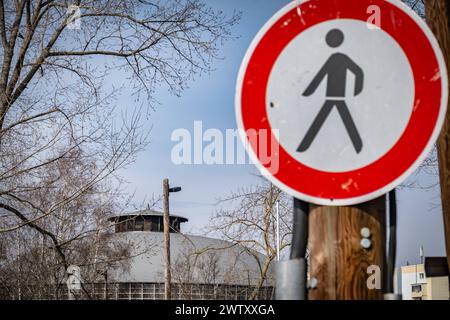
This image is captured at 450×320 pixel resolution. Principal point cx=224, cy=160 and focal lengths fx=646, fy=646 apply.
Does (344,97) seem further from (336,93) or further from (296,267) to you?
(296,267)

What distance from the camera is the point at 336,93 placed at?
148cm

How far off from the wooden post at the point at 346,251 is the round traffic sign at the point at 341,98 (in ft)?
0.14

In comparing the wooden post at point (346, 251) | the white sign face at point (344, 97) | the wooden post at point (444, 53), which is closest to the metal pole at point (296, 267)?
the wooden post at point (346, 251)

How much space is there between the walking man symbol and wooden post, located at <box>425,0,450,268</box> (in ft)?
4.66

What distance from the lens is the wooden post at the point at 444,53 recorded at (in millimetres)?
2762

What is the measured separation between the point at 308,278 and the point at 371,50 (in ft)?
1.82

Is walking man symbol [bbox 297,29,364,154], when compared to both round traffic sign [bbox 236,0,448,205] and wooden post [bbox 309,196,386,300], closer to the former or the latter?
round traffic sign [bbox 236,0,448,205]

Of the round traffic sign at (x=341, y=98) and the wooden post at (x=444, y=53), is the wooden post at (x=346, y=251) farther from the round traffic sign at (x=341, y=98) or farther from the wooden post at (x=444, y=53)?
the wooden post at (x=444, y=53)

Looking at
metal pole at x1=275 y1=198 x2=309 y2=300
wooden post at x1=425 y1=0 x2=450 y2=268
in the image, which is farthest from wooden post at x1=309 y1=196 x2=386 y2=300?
wooden post at x1=425 y1=0 x2=450 y2=268

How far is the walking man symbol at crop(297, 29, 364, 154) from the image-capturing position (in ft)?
4.85

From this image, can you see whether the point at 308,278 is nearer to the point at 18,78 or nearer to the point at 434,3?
the point at 434,3

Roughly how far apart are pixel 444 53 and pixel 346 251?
1602 millimetres

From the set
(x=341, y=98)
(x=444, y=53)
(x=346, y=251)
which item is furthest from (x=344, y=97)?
(x=444, y=53)
